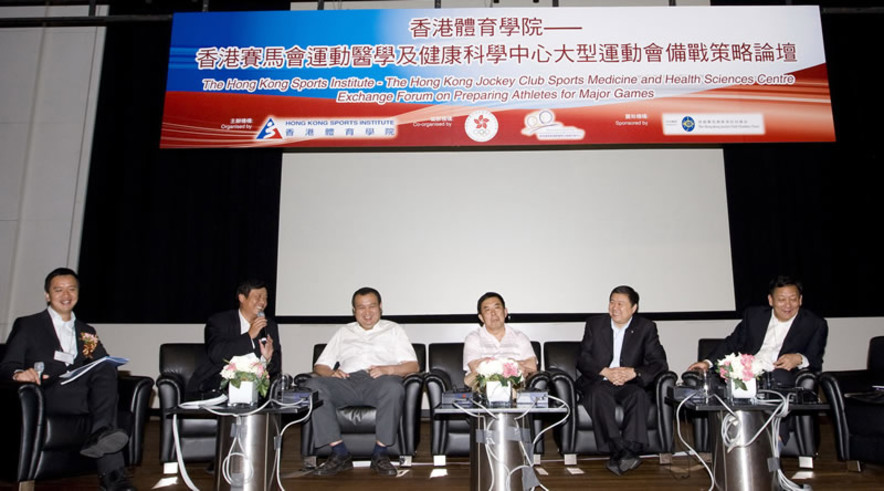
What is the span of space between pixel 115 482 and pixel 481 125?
2726 millimetres

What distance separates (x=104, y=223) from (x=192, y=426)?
2627 mm

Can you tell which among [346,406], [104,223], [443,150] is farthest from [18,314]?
[443,150]

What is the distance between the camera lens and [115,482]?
9.21ft

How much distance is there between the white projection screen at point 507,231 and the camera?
4.93m

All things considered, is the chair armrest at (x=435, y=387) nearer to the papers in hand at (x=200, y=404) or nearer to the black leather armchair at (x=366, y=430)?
the black leather armchair at (x=366, y=430)

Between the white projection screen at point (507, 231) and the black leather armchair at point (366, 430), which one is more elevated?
the white projection screen at point (507, 231)

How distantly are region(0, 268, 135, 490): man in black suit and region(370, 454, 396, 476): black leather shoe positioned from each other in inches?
45.3

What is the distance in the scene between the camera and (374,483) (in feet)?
10.2

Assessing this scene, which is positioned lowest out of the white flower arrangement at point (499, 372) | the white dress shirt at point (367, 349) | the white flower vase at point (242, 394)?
the white flower vase at point (242, 394)

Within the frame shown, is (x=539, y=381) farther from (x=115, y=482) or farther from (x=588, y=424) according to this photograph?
(x=115, y=482)

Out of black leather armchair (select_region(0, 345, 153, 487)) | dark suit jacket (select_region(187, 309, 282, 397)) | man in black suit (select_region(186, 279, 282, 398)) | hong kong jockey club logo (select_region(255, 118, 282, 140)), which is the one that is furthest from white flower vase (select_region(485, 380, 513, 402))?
hong kong jockey club logo (select_region(255, 118, 282, 140))

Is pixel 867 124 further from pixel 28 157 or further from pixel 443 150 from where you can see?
pixel 28 157

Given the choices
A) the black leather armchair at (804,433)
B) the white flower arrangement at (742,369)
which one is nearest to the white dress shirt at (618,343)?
the black leather armchair at (804,433)

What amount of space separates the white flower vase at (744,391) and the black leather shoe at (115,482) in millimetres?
2573
